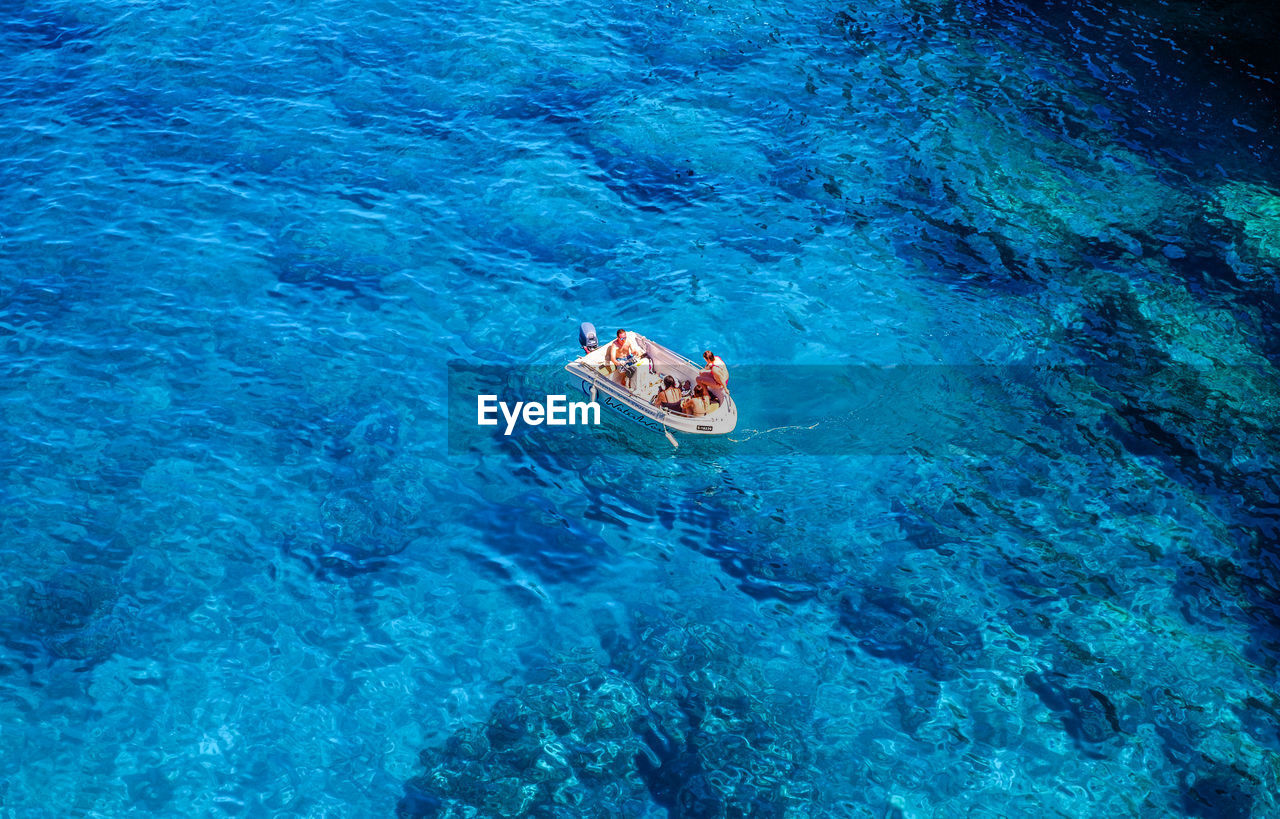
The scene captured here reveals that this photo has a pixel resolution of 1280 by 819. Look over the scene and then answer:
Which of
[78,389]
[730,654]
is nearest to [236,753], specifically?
[730,654]

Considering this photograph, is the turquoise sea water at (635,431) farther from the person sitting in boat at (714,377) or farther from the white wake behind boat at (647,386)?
the person sitting in boat at (714,377)

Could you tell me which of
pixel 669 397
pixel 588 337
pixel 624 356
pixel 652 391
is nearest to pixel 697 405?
pixel 669 397

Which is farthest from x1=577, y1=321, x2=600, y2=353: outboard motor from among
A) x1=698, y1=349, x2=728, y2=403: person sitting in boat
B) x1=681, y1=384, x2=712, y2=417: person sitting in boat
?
x1=681, y1=384, x2=712, y2=417: person sitting in boat

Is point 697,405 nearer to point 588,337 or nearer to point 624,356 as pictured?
point 624,356

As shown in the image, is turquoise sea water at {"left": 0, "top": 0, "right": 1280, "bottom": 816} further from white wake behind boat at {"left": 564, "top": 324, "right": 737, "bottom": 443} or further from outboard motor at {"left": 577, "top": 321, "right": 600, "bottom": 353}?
outboard motor at {"left": 577, "top": 321, "right": 600, "bottom": 353}

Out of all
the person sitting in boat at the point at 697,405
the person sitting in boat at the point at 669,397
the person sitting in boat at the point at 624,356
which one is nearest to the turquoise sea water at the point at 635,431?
the person sitting in boat at the point at 697,405
